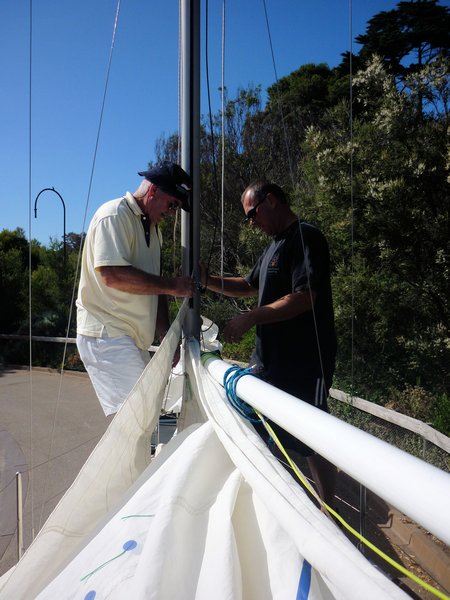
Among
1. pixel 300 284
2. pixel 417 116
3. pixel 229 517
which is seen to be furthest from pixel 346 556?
pixel 417 116

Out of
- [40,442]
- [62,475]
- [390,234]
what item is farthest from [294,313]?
[40,442]

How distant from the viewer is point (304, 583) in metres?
0.74

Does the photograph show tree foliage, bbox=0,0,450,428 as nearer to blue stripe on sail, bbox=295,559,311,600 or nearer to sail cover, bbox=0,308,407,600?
sail cover, bbox=0,308,407,600

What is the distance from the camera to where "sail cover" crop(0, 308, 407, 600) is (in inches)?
29.3

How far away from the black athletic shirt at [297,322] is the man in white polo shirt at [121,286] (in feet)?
2.00

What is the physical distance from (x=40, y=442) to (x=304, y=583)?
4.80 metres

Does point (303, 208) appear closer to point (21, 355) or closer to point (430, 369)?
point (430, 369)

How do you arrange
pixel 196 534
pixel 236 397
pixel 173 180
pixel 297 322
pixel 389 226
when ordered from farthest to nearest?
pixel 389 226, pixel 297 322, pixel 173 180, pixel 236 397, pixel 196 534

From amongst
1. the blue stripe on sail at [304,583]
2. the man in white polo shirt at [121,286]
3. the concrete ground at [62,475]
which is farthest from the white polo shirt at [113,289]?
the blue stripe on sail at [304,583]

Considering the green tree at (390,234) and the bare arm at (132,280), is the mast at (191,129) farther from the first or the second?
the green tree at (390,234)

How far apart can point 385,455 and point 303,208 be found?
18.0ft

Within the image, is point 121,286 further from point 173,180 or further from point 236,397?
point 236,397

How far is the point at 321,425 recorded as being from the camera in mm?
832

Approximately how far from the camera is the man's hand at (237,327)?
7.04ft
